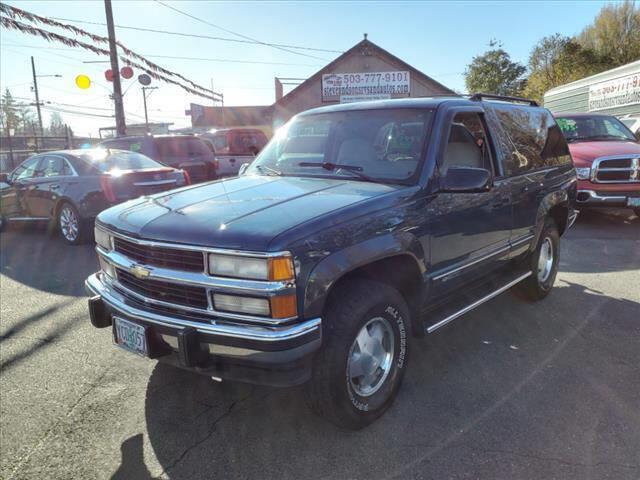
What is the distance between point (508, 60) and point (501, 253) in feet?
160

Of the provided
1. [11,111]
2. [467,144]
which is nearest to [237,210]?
[467,144]

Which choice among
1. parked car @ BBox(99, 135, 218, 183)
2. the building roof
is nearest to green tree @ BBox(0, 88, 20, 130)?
the building roof

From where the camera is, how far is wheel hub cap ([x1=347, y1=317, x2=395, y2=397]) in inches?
109

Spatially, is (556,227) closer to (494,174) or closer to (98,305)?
(494,174)

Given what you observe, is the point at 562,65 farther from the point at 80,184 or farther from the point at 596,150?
the point at 80,184

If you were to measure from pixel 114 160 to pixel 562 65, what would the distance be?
99.4ft

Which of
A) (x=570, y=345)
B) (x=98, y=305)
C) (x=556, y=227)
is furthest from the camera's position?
(x=556, y=227)

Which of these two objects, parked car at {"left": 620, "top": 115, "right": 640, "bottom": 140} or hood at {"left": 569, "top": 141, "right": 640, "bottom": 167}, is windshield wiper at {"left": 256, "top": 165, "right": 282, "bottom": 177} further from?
parked car at {"left": 620, "top": 115, "right": 640, "bottom": 140}

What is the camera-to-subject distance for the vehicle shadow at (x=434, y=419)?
8.30ft

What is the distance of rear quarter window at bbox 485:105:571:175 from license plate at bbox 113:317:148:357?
3.08 m

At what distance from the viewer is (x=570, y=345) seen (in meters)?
3.87

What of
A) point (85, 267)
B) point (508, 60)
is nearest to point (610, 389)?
point (85, 267)

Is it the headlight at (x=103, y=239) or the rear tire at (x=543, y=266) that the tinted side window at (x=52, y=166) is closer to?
the headlight at (x=103, y=239)

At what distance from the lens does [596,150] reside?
27.6ft
